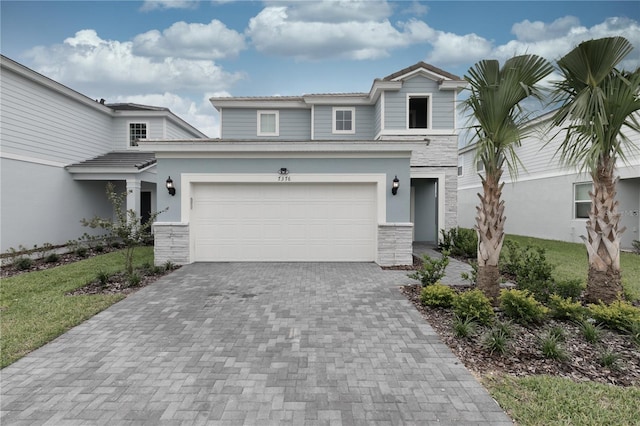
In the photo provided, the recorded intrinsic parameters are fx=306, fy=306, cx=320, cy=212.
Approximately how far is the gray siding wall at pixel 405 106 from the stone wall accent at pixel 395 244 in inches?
210

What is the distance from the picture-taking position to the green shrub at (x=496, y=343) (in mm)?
3738

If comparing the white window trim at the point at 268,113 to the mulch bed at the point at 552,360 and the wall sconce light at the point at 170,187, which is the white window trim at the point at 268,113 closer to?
the wall sconce light at the point at 170,187

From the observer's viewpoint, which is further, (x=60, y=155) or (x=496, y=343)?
(x=60, y=155)

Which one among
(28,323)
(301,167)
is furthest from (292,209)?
(28,323)

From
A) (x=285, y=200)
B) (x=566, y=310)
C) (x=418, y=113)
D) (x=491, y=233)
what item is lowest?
(x=566, y=310)

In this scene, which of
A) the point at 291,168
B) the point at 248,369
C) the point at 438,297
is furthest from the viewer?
the point at 291,168

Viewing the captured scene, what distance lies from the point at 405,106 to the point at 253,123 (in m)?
6.83

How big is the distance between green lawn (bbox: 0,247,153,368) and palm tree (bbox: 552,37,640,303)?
27.5 feet

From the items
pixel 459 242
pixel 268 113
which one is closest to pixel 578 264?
pixel 459 242

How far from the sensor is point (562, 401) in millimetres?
2824

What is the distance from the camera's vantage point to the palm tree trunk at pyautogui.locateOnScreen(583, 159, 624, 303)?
5.02m

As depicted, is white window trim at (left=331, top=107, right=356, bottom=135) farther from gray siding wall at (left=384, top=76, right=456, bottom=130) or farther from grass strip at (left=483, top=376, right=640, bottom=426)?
grass strip at (left=483, top=376, right=640, bottom=426)

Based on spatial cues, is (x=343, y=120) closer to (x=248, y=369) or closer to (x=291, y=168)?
(x=291, y=168)

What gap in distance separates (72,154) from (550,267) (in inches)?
676
